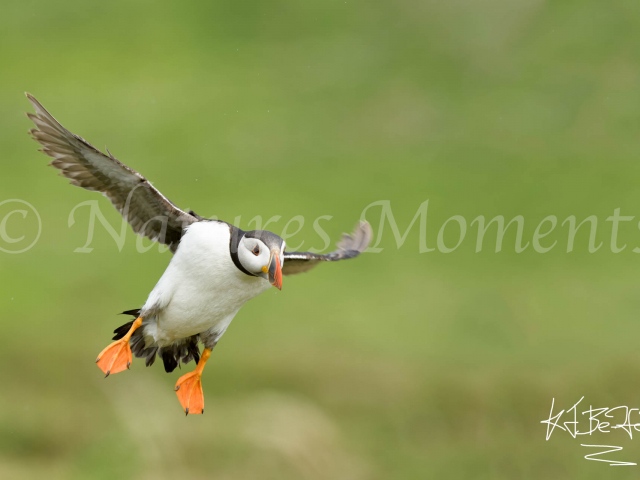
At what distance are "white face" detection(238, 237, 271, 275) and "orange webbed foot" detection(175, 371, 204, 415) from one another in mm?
1934

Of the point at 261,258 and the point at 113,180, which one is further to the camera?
the point at 113,180

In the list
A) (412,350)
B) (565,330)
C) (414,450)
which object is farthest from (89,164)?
(565,330)

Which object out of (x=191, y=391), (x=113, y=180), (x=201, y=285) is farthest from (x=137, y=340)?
(x=113, y=180)

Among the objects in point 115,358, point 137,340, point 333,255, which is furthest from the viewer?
point 333,255

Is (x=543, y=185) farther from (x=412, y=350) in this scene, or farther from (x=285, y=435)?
(x=285, y=435)

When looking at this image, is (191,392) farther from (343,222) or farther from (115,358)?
(343,222)

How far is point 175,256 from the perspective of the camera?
25.7ft

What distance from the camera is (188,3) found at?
1206 inches

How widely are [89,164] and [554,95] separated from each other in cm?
2607

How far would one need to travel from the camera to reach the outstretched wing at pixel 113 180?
7414 mm

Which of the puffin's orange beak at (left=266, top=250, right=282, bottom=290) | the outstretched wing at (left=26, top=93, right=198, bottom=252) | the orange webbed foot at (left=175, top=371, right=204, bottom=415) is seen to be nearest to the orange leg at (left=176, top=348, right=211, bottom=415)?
the orange webbed foot at (left=175, top=371, right=204, bottom=415)

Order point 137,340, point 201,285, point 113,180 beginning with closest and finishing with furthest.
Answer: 1. point 201,285
2. point 113,180
3. point 137,340

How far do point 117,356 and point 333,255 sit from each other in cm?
255
